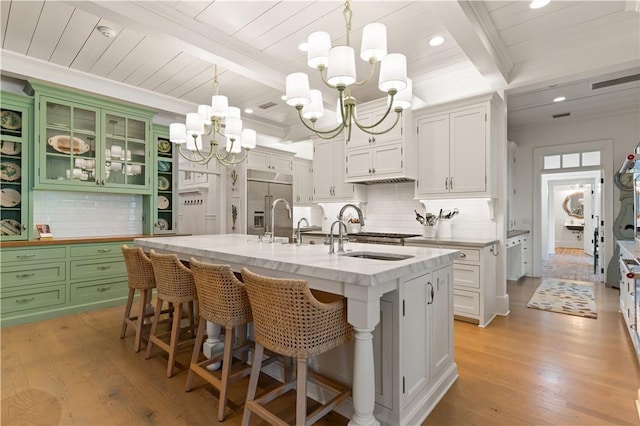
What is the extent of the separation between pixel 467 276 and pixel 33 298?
15.6 ft

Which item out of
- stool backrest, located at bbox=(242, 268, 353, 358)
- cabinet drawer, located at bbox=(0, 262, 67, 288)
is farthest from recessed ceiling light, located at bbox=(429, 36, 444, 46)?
cabinet drawer, located at bbox=(0, 262, 67, 288)

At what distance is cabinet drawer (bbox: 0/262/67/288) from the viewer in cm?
339

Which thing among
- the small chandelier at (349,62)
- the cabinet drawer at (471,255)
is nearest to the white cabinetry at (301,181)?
the cabinet drawer at (471,255)

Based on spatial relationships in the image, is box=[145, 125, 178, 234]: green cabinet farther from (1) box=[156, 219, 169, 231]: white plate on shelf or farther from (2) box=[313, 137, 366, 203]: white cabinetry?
(2) box=[313, 137, 366, 203]: white cabinetry

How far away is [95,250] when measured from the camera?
394 cm

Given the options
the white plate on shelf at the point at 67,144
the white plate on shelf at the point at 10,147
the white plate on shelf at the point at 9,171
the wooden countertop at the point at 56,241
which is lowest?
the wooden countertop at the point at 56,241

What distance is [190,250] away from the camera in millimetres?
2555

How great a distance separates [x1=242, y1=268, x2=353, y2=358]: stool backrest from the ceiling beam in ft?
7.24

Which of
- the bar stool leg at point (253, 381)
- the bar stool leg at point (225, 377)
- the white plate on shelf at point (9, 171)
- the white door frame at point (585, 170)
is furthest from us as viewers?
the white door frame at point (585, 170)

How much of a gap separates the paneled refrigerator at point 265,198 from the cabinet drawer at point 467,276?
3.10 metres

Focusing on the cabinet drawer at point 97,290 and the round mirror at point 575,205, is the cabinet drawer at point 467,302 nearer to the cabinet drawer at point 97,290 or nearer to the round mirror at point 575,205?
the cabinet drawer at point 97,290

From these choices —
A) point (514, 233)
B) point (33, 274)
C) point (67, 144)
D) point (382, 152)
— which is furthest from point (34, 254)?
point (514, 233)

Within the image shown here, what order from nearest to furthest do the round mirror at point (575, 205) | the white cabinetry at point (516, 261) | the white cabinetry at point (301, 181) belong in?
the white cabinetry at point (516, 261), the white cabinetry at point (301, 181), the round mirror at point (575, 205)

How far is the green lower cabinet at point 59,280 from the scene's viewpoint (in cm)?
341
